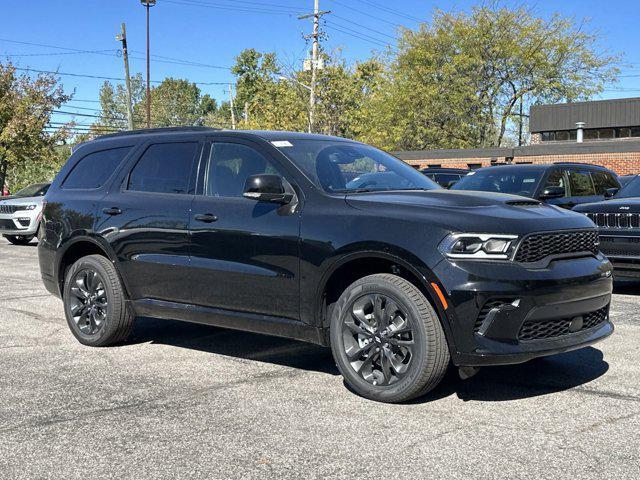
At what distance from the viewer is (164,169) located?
237 inches

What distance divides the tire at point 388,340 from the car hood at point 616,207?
214 inches

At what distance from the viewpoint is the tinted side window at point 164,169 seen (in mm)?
5836

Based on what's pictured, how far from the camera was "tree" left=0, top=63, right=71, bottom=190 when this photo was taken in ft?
104

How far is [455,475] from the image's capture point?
3393 mm

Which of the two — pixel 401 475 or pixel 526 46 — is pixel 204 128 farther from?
pixel 526 46

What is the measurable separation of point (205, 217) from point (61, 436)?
1981 millimetres

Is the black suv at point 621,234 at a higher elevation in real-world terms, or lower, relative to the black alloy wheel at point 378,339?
higher

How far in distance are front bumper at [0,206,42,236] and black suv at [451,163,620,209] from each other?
36.3 feet

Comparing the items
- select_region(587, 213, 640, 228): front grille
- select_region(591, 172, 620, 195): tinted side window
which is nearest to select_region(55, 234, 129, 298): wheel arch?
select_region(587, 213, 640, 228): front grille

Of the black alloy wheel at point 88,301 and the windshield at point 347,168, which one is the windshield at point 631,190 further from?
the black alloy wheel at point 88,301

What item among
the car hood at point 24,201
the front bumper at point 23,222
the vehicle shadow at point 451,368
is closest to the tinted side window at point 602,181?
the vehicle shadow at point 451,368

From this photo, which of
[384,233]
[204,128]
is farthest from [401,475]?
[204,128]

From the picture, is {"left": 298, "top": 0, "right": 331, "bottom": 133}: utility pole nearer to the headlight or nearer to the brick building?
the brick building

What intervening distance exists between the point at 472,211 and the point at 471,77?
47020 mm
